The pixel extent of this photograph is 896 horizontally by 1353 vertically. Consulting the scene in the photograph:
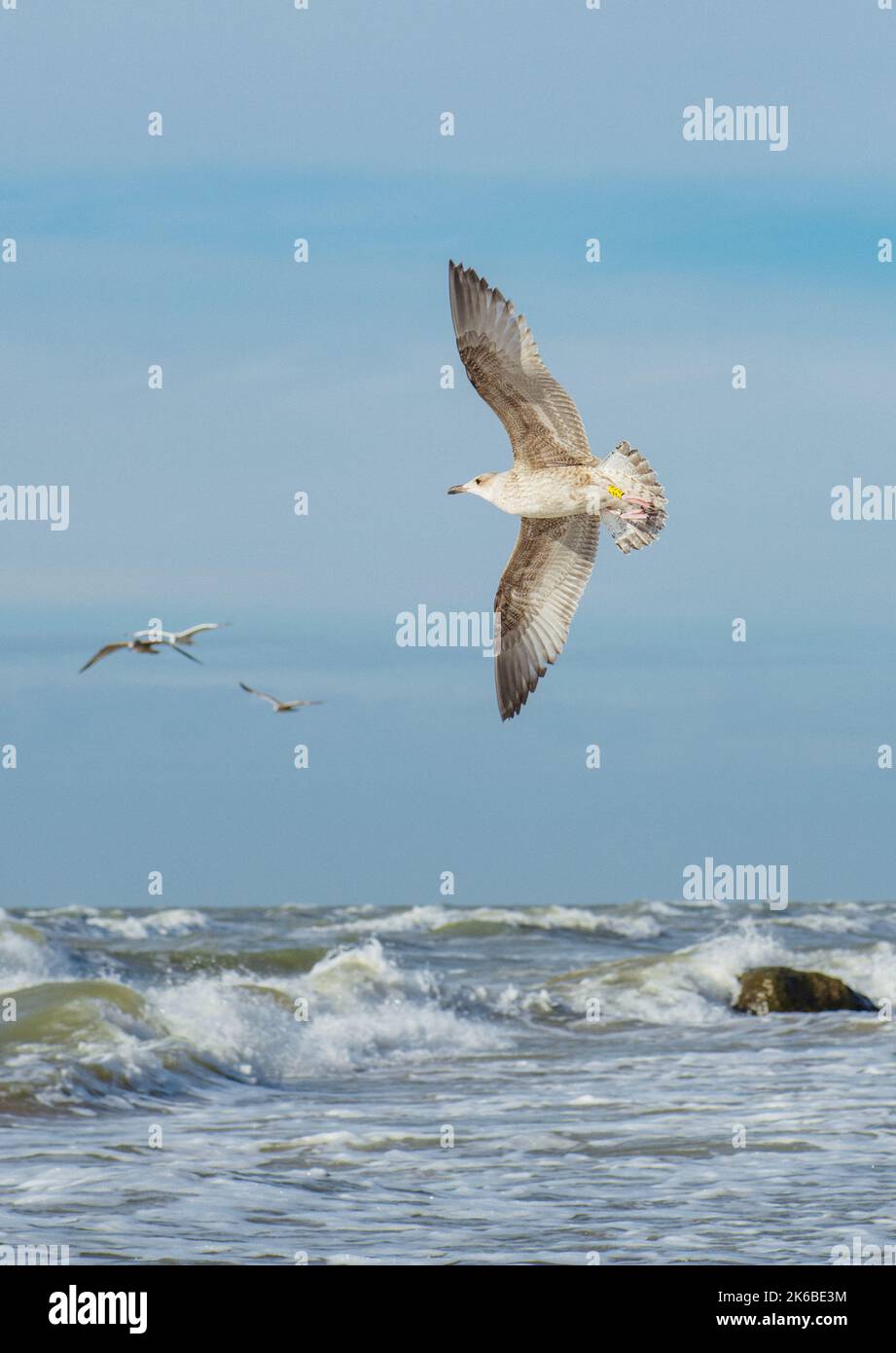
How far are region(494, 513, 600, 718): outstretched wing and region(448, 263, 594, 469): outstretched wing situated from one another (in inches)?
46.3

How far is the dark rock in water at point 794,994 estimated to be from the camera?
21438mm

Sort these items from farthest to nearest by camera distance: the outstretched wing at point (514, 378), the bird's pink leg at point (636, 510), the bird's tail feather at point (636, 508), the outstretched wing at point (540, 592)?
the outstretched wing at point (540, 592), the bird's tail feather at point (636, 508), the bird's pink leg at point (636, 510), the outstretched wing at point (514, 378)

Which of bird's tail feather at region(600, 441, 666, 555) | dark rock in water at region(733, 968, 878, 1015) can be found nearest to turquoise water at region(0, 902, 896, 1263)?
dark rock in water at region(733, 968, 878, 1015)

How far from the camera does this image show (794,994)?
21.7 m

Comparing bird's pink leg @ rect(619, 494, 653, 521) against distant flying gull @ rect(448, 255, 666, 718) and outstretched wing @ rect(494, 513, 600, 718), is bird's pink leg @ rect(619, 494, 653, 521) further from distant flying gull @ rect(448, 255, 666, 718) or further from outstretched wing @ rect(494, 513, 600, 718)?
outstretched wing @ rect(494, 513, 600, 718)

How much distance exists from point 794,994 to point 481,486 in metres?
13.5

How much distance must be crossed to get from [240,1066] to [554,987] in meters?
8.09

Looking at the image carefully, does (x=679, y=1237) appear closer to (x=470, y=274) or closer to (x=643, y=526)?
(x=643, y=526)

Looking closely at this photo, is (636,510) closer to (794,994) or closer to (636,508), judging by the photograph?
(636,508)

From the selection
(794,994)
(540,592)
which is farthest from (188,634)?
(794,994)

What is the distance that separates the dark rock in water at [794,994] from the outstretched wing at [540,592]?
1190 cm

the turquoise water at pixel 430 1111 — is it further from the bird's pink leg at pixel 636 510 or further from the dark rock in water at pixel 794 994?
the bird's pink leg at pixel 636 510

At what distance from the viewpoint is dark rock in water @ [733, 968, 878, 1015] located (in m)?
21.4

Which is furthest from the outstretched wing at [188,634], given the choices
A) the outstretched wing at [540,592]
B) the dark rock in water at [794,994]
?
the dark rock in water at [794,994]
